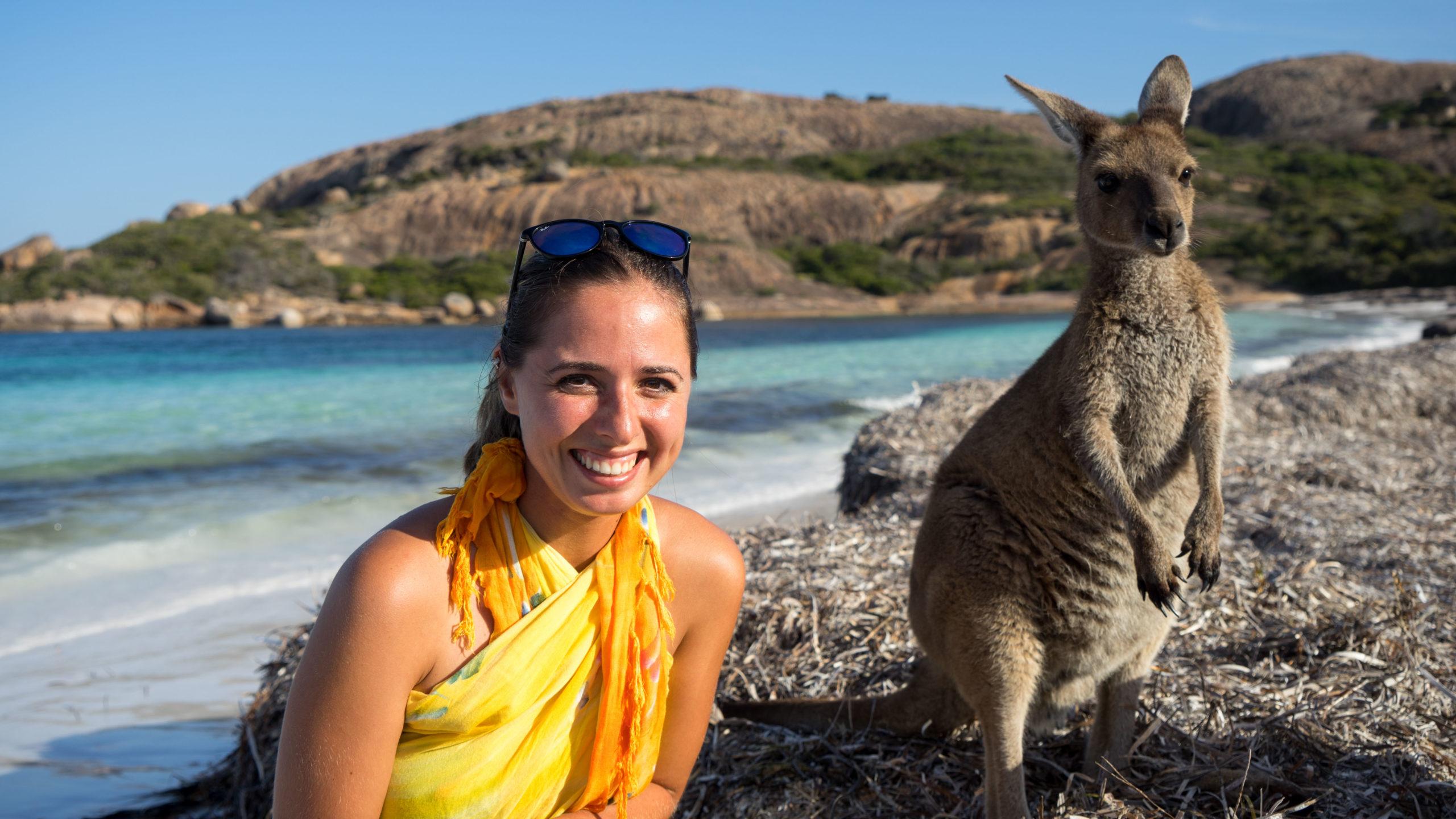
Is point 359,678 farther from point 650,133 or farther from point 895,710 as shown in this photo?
point 650,133

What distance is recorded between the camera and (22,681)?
16.3 ft

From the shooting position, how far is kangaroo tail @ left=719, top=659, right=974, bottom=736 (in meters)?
2.93

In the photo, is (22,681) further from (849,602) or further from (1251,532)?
(1251,532)

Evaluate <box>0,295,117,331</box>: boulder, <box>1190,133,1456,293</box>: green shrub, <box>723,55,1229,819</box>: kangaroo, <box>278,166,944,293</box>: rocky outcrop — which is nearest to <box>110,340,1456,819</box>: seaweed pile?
<box>723,55,1229,819</box>: kangaroo

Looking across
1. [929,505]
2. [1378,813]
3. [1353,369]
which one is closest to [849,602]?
[929,505]

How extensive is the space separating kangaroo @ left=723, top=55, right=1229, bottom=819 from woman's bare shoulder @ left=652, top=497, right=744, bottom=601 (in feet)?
2.40

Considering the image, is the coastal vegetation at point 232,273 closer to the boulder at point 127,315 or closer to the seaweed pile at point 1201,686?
the boulder at point 127,315

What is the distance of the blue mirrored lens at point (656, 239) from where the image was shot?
193 cm

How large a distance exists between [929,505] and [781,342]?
28.6 m

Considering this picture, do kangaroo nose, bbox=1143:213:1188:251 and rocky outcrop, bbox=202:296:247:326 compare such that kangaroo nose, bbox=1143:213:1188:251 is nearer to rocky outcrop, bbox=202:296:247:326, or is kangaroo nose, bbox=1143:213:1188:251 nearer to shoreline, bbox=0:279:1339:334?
shoreline, bbox=0:279:1339:334

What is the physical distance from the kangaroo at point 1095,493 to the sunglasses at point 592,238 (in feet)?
3.91

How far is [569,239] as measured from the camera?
1865 mm

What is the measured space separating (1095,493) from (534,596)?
60.8 inches

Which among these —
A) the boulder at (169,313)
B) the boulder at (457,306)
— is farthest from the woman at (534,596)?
the boulder at (169,313)
